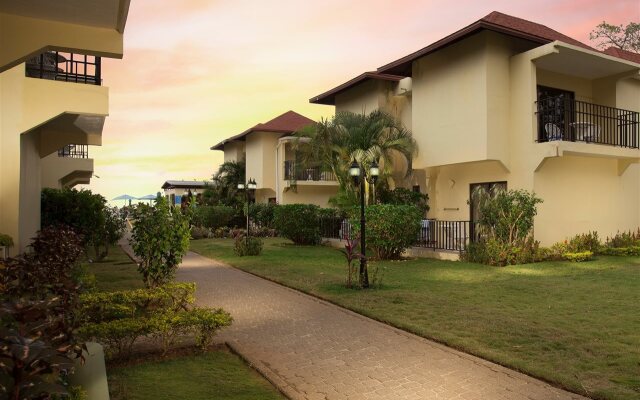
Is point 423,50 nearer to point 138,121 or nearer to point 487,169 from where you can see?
point 487,169

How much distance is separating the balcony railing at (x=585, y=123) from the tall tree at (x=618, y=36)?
16.1 metres

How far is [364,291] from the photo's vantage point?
374 inches

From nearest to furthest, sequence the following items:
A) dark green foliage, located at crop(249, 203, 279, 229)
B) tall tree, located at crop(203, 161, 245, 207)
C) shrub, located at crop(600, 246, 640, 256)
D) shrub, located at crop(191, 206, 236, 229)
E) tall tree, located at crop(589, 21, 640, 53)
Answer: shrub, located at crop(600, 246, 640, 256), dark green foliage, located at crop(249, 203, 279, 229), shrub, located at crop(191, 206, 236, 229), tall tree, located at crop(589, 21, 640, 53), tall tree, located at crop(203, 161, 245, 207)

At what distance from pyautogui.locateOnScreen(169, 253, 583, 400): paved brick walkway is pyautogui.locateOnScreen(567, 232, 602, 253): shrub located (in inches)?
398

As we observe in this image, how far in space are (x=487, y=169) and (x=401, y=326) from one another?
429 inches

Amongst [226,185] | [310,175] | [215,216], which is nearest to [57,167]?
[215,216]

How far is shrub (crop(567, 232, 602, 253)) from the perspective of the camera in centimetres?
1486

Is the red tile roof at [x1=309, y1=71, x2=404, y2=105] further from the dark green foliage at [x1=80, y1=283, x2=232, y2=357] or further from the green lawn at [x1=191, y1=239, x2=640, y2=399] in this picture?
the dark green foliage at [x1=80, y1=283, x2=232, y2=357]

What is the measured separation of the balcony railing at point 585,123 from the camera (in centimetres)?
1514

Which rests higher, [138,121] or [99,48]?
[138,121]

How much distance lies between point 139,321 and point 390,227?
10.2 meters

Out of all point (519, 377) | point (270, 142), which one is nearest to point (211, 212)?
point (270, 142)

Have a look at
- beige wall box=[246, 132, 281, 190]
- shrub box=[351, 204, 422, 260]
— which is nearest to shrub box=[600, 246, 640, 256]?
shrub box=[351, 204, 422, 260]

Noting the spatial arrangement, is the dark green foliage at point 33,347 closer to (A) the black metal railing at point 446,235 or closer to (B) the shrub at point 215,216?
(A) the black metal railing at point 446,235
